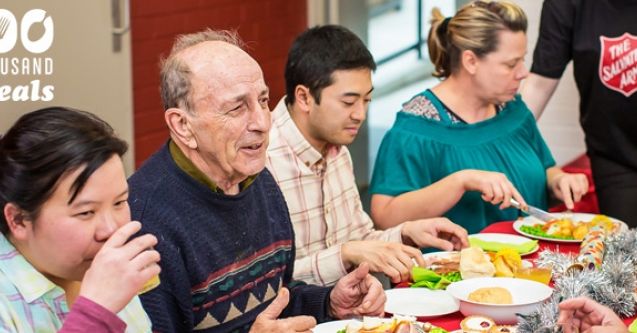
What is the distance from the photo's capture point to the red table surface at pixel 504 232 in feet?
7.54

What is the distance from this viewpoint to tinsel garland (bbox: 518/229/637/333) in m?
2.03

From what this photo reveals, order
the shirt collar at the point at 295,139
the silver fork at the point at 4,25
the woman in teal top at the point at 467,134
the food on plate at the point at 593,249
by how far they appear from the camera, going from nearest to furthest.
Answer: the food on plate at the point at 593,249, the shirt collar at the point at 295,139, the woman in teal top at the point at 467,134, the silver fork at the point at 4,25

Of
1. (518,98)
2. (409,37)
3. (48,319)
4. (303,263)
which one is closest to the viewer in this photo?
(48,319)

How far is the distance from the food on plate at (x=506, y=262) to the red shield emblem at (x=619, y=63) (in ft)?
4.08

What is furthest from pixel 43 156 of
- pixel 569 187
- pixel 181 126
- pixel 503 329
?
pixel 569 187

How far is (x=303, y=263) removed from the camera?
2789 millimetres

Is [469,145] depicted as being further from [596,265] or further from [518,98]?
[596,265]

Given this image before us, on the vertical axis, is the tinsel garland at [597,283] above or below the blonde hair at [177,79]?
below

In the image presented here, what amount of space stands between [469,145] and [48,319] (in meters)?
1.90

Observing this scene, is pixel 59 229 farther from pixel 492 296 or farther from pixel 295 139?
pixel 295 139

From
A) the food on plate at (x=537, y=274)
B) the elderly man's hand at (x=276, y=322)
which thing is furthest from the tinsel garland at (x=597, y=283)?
the elderly man's hand at (x=276, y=322)

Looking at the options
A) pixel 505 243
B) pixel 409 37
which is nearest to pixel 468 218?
pixel 505 243

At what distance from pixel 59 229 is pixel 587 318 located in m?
1.08

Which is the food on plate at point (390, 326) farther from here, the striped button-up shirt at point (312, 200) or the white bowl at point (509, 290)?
the striped button-up shirt at point (312, 200)
